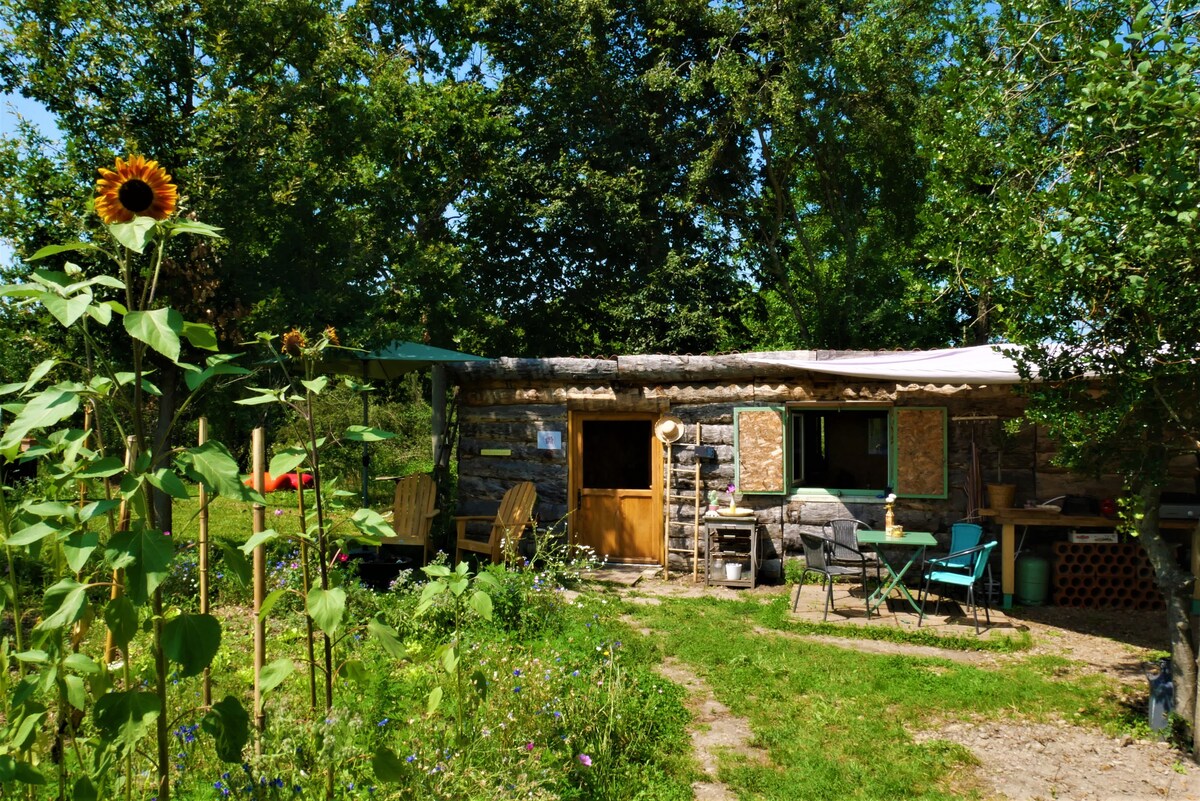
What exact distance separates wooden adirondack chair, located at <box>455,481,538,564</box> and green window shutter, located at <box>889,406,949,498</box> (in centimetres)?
376

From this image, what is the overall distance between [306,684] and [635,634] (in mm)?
2830

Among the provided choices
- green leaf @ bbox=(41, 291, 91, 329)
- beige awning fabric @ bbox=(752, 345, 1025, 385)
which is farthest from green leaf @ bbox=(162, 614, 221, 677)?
beige awning fabric @ bbox=(752, 345, 1025, 385)

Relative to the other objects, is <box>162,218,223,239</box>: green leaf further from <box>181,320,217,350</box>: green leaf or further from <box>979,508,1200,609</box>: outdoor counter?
<box>979,508,1200,609</box>: outdoor counter

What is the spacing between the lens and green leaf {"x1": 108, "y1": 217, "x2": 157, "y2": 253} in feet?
5.31

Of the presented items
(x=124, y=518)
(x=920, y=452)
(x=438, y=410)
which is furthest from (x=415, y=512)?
(x=124, y=518)

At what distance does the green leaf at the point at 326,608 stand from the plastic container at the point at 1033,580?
294 inches

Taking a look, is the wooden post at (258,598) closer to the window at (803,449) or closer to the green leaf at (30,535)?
the green leaf at (30,535)

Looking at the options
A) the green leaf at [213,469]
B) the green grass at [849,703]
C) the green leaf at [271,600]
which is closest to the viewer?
the green leaf at [213,469]

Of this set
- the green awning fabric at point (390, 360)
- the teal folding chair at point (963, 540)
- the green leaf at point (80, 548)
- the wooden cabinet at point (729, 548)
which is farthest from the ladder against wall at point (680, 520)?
the green leaf at point (80, 548)

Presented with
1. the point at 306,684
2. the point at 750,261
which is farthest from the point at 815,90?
the point at 306,684

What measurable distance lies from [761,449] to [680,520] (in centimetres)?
120

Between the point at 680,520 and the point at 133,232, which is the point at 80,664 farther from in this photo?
the point at 680,520

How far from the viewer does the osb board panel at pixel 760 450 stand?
883 cm

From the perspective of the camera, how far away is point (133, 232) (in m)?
1.65
